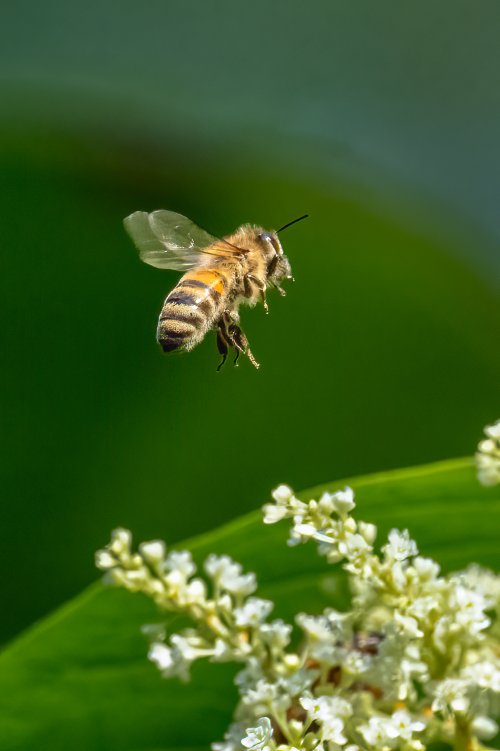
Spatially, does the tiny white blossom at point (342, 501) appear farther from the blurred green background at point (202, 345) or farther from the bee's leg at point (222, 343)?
the blurred green background at point (202, 345)

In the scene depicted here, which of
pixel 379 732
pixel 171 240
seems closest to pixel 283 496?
pixel 379 732

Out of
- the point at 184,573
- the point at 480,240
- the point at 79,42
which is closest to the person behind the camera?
the point at 184,573

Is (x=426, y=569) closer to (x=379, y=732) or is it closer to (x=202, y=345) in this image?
(x=379, y=732)

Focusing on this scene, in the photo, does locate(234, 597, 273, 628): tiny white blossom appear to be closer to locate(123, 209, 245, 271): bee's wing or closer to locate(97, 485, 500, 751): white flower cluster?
locate(97, 485, 500, 751): white flower cluster

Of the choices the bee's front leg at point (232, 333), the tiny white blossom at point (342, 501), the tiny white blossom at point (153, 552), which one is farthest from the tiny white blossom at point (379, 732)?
the bee's front leg at point (232, 333)

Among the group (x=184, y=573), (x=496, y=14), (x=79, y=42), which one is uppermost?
(x=79, y=42)

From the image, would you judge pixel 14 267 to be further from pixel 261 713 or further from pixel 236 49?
pixel 236 49

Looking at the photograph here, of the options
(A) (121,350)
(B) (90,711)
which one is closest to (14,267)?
(A) (121,350)
